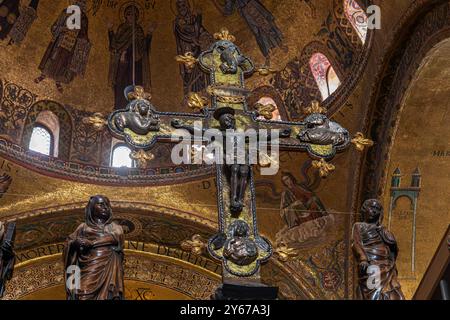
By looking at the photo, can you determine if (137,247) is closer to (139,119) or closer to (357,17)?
(357,17)

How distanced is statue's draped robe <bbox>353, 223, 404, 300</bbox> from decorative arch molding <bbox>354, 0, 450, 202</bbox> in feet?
17.3

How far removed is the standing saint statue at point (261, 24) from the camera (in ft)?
54.3

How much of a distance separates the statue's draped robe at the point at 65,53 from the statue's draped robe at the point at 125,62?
0.50m

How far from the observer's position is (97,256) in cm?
729

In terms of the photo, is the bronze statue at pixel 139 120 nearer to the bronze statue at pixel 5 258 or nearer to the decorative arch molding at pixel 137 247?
the bronze statue at pixel 5 258

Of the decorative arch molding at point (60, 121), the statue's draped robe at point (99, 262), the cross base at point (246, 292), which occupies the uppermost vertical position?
the decorative arch molding at point (60, 121)

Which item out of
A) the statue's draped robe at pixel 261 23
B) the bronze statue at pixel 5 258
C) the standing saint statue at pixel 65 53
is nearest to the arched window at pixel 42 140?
the standing saint statue at pixel 65 53

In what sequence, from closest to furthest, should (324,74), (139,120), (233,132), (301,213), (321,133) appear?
(139,120), (233,132), (321,133), (301,213), (324,74)

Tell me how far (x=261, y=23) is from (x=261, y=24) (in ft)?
0.05

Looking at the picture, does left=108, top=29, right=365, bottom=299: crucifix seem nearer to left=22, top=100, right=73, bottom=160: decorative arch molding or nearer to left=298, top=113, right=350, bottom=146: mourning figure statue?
left=298, top=113, right=350, bottom=146: mourning figure statue

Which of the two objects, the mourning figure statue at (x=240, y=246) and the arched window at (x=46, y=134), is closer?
the mourning figure statue at (x=240, y=246)

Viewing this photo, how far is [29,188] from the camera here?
15945 millimetres

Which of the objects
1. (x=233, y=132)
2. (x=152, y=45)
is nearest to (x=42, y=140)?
(x=152, y=45)
